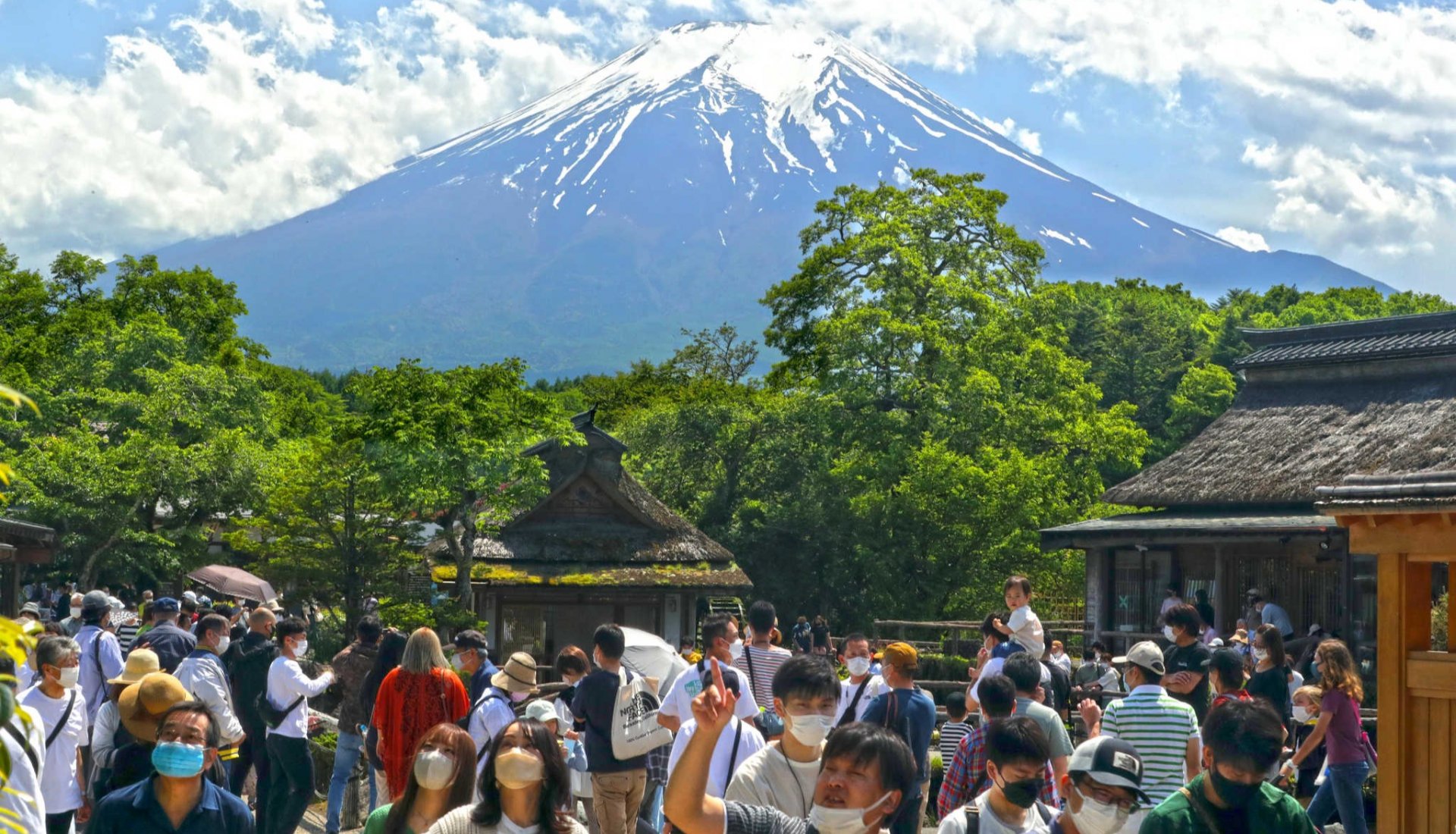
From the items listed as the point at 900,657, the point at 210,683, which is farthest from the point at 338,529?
the point at 900,657

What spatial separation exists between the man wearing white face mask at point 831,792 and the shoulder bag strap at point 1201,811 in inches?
41.2

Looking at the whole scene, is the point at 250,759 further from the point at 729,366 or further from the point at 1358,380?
the point at 729,366

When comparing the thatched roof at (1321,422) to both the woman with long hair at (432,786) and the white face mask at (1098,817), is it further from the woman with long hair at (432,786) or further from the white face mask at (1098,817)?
the woman with long hair at (432,786)

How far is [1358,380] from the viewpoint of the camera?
2398 centimetres

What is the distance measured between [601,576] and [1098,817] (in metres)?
25.1

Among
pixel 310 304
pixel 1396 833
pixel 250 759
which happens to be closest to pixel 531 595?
pixel 250 759

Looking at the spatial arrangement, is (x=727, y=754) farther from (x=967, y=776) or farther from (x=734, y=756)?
(x=967, y=776)

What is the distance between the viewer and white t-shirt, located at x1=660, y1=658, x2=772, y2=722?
24.1 feet

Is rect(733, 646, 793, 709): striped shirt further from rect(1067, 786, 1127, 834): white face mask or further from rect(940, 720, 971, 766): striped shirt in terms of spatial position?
rect(1067, 786, 1127, 834): white face mask

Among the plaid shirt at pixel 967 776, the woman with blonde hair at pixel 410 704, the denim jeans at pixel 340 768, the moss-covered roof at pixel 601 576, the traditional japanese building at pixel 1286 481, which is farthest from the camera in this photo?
the moss-covered roof at pixel 601 576

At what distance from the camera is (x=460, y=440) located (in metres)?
25.6

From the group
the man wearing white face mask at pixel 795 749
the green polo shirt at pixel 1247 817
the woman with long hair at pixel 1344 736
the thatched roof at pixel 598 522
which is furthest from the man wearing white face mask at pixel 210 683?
Answer: the thatched roof at pixel 598 522

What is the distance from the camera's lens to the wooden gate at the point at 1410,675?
9.05m

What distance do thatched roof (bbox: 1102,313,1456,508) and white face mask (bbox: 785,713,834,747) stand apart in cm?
1698
